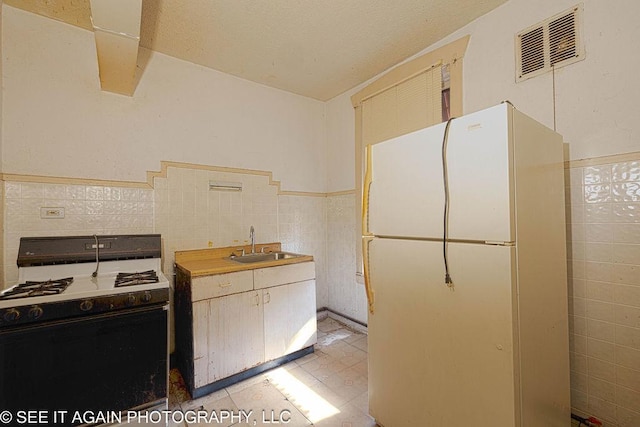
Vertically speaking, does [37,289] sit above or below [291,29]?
below

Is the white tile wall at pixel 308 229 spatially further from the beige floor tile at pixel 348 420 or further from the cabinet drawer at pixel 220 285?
the beige floor tile at pixel 348 420

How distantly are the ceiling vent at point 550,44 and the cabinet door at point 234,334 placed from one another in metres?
2.57

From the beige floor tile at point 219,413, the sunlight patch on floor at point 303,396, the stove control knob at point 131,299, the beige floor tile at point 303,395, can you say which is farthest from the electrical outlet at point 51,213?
the sunlight patch on floor at point 303,396

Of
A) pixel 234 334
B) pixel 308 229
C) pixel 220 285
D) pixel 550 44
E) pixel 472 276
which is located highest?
pixel 550 44

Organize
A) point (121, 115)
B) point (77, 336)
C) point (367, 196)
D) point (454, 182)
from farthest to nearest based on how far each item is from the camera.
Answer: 1. point (121, 115)
2. point (367, 196)
3. point (77, 336)
4. point (454, 182)

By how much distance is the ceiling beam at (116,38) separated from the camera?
1.49 m

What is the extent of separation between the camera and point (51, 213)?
77.3 inches

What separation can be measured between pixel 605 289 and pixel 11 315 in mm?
3094

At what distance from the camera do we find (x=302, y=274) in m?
2.57

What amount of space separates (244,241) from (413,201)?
1939mm

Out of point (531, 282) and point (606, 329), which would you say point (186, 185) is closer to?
point (531, 282)

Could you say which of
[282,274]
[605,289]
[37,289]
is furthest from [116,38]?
[605,289]

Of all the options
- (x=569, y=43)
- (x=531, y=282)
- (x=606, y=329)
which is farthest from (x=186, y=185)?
(x=606, y=329)

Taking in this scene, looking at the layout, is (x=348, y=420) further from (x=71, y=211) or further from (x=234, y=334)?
(x=71, y=211)
